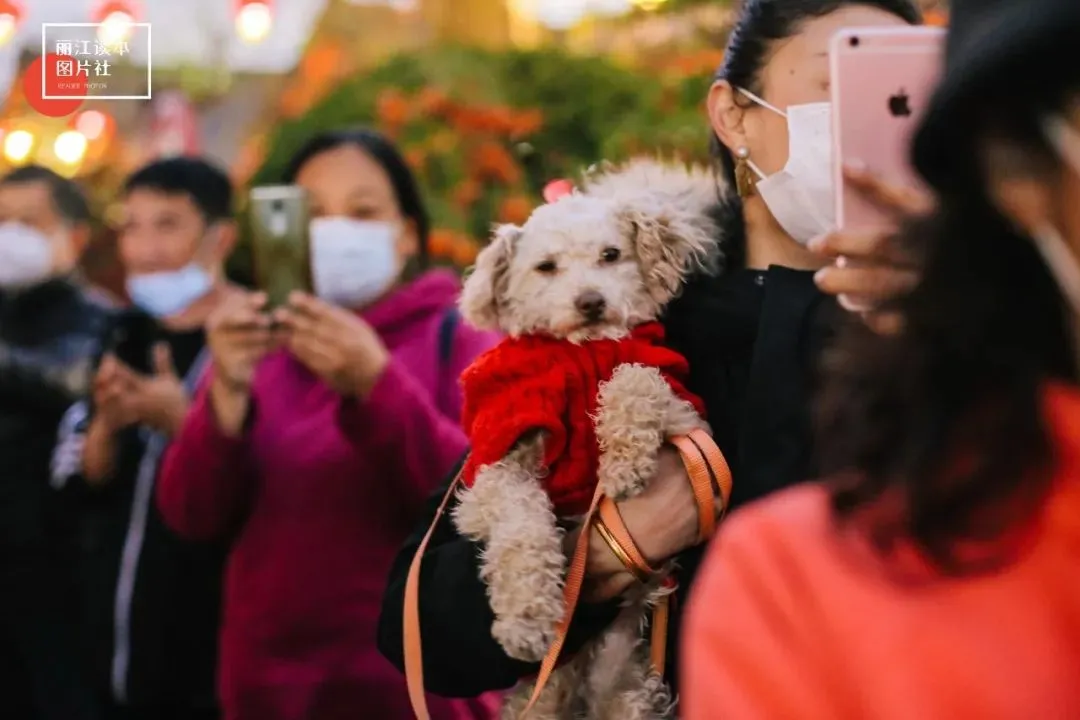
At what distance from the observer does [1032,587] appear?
0.78m

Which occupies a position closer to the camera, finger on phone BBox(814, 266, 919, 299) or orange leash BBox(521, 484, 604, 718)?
finger on phone BBox(814, 266, 919, 299)

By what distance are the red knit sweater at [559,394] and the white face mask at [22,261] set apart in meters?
2.65

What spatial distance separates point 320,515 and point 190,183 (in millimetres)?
1504

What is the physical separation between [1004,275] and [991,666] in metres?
0.27

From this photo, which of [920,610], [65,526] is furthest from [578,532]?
[65,526]

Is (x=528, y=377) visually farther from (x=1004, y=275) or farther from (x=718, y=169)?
(x=1004, y=275)

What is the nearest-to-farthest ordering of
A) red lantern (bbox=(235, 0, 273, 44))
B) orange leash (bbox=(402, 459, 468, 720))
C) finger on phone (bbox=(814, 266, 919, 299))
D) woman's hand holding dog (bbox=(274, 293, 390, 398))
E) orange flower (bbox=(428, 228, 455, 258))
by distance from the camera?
finger on phone (bbox=(814, 266, 919, 299))
orange leash (bbox=(402, 459, 468, 720))
woman's hand holding dog (bbox=(274, 293, 390, 398))
orange flower (bbox=(428, 228, 455, 258))
red lantern (bbox=(235, 0, 273, 44))

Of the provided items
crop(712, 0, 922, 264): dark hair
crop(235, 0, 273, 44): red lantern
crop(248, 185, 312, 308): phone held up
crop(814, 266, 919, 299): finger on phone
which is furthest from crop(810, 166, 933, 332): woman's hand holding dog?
crop(235, 0, 273, 44): red lantern

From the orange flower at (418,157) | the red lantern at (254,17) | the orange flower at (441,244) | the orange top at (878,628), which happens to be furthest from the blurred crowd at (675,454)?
the red lantern at (254,17)

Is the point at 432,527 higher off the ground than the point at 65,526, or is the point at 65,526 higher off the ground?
the point at 432,527

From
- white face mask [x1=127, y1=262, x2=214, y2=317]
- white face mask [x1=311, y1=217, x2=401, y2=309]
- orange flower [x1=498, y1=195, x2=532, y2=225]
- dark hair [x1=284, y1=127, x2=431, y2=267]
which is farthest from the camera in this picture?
orange flower [x1=498, y1=195, x2=532, y2=225]

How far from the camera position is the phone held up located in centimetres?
237

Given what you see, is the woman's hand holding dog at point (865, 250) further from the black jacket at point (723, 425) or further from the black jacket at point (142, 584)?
the black jacket at point (142, 584)

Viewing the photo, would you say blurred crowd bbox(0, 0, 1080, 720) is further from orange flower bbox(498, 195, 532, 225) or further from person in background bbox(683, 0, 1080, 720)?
orange flower bbox(498, 195, 532, 225)
